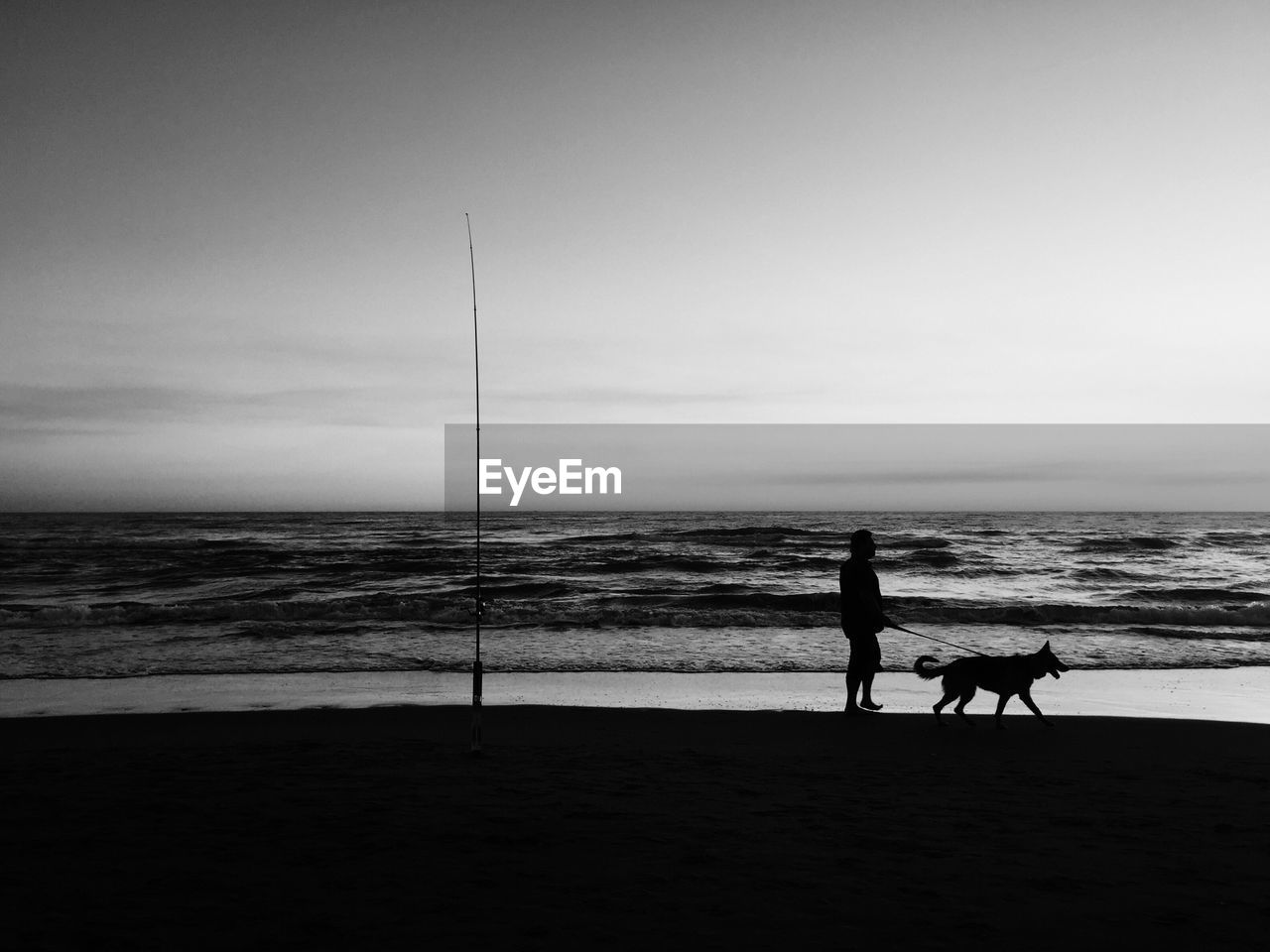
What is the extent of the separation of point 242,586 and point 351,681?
53.8 feet

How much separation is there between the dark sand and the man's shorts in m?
0.97

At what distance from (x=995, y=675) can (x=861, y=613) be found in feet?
4.01

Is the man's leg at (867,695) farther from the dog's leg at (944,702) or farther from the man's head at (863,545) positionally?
the man's head at (863,545)

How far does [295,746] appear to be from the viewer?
6.24 meters

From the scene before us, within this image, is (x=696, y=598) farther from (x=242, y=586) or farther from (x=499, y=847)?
(x=499, y=847)

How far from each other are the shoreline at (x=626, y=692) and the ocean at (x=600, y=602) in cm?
65

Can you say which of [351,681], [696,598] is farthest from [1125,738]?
[696,598]

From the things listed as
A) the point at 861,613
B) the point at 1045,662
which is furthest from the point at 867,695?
the point at 1045,662

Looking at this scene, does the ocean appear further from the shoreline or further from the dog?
the dog

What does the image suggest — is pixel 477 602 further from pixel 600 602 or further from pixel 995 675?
pixel 600 602

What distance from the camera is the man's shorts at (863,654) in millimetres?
7574

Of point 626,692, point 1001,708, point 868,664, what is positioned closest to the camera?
point 1001,708

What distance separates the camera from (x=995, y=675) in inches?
291

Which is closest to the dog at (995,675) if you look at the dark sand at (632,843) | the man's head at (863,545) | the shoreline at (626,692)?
the dark sand at (632,843)
